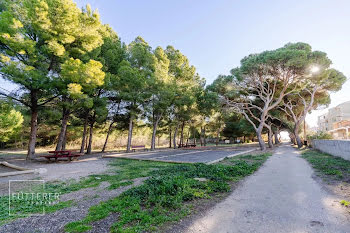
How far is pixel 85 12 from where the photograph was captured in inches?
432

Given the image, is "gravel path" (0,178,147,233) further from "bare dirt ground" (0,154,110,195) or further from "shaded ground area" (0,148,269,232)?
"bare dirt ground" (0,154,110,195)

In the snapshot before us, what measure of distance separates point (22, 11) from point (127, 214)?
39.7 feet

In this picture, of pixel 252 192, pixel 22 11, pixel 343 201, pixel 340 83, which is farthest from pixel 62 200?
pixel 340 83

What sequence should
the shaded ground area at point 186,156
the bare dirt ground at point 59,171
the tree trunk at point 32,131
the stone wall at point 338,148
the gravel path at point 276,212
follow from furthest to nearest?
the tree trunk at point 32,131, the shaded ground area at point 186,156, the stone wall at point 338,148, the bare dirt ground at point 59,171, the gravel path at point 276,212

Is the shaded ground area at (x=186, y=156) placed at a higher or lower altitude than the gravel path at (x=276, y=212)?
lower

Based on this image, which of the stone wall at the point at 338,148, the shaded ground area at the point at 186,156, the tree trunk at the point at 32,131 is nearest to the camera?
the stone wall at the point at 338,148

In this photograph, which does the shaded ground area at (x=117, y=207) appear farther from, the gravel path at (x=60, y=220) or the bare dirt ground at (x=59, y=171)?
the bare dirt ground at (x=59, y=171)

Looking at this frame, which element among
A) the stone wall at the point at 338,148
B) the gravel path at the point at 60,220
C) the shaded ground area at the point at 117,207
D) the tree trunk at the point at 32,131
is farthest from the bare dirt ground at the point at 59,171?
the stone wall at the point at 338,148

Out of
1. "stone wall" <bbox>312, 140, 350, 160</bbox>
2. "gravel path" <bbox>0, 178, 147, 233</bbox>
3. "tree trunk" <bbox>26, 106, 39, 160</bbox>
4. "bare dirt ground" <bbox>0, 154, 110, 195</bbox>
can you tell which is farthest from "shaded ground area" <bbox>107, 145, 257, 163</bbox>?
"gravel path" <bbox>0, 178, 147, 233</bbox>

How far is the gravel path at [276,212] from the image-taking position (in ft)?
7.64

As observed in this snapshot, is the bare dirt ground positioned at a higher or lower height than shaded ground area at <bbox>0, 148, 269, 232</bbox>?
lower

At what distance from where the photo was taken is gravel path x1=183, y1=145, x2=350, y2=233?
7.64 feet

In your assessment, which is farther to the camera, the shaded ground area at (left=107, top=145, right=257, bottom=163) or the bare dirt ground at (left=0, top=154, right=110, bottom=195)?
the shaded ground area at (left=107, top=145, right=257, bottom=163)

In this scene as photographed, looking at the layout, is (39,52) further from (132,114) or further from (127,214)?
(127,214)
